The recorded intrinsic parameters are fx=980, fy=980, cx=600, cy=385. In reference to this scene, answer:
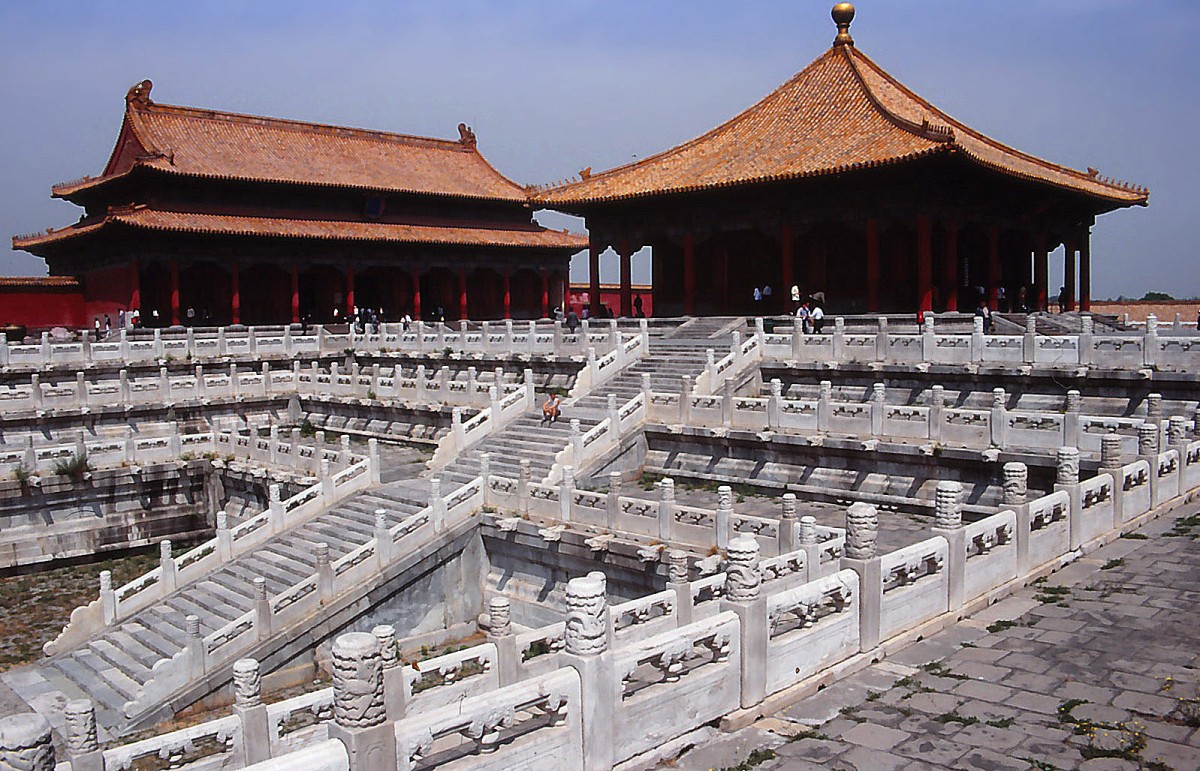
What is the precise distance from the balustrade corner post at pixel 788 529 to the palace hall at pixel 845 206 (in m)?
14.0

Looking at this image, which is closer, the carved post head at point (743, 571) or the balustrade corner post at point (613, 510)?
the carved post head at point (743, 571)

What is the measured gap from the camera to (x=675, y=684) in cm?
727

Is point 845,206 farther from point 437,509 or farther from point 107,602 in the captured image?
point 107,602

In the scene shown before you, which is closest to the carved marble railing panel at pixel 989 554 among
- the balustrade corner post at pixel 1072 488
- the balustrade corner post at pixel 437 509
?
the balustrade corner post at pixel 1072 488

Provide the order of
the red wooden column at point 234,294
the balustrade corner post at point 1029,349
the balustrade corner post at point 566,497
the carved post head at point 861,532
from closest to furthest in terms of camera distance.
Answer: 1. the carved post head at point 861,532
2. the balustrade corner post at point 566,497
3. the balustrade corner post at point 1029,349
4. the red wooden column at point 234,294

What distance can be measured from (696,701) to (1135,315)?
39.9 metres

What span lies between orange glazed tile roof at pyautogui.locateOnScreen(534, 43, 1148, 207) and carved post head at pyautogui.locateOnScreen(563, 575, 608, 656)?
20530mm

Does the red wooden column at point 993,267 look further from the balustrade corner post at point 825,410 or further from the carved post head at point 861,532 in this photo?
the carved post head at point 861,532

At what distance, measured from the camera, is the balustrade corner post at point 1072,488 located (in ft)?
38.1

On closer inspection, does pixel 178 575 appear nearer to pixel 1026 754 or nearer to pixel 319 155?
pixel 1026 754

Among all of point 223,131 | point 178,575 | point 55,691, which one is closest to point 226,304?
point 223,131

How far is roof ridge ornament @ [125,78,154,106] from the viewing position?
3950 cm

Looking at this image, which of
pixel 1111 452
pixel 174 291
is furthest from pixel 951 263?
pixel 174 291

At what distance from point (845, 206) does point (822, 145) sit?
2.08 metres
